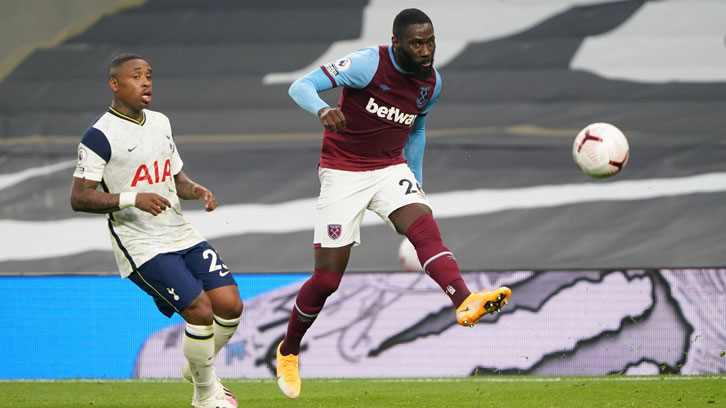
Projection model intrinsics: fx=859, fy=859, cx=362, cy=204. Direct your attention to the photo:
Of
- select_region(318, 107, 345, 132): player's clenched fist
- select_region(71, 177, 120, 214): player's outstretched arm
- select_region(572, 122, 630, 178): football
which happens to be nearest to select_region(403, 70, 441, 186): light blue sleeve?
select_region(572, 122, 630, 178): football

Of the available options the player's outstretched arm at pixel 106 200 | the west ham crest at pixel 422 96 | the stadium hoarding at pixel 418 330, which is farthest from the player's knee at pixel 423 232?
the stadium hoarding at pixel 418 330

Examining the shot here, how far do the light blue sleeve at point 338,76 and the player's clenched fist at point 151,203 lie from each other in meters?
0.83

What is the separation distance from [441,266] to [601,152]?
144 cm

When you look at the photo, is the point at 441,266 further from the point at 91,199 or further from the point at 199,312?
the point at 91,199

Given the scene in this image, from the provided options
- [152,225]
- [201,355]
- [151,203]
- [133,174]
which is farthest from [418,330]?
[151,203]

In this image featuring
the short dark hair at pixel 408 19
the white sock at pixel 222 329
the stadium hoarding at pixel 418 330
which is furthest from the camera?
the stadium hoarding at pixel 418 330

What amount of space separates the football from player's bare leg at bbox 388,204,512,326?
1178 mm

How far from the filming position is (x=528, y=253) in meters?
8.29

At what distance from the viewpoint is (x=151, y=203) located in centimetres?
420

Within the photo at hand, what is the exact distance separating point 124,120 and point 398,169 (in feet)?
4.96

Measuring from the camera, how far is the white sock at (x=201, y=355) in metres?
4.47

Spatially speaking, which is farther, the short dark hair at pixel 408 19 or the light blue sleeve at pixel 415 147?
the light blue sleeve at pixel 415 147

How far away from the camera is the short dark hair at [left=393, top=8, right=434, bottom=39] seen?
4426 millimetres

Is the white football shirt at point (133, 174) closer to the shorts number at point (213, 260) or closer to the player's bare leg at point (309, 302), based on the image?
the shorts number at point (213, 260)
